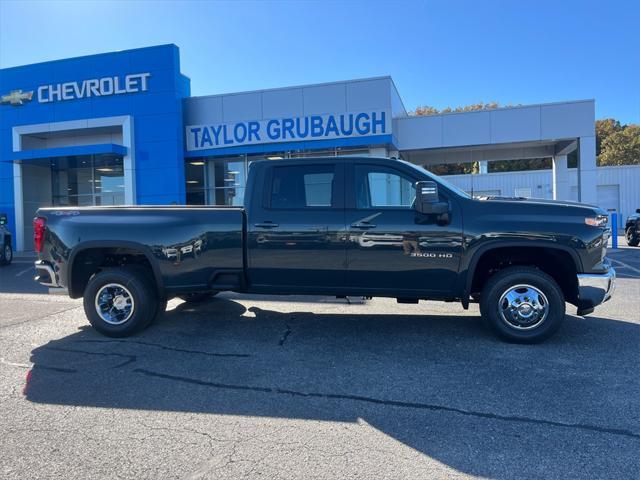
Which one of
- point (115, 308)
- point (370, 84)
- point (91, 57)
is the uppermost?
point (91, 57)

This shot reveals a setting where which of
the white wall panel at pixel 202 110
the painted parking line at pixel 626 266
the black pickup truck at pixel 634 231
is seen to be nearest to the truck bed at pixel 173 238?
the painted parking line at pixel 626 266

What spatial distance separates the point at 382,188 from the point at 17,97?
21256 mm

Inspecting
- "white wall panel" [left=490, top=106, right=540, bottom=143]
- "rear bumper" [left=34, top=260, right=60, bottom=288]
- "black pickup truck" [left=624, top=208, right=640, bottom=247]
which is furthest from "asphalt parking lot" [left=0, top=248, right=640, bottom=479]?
"black pickup truck" [left=624, top=208, right=640, bottom=247]

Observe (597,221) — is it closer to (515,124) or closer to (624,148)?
(515,124)

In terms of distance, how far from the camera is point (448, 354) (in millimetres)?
5094

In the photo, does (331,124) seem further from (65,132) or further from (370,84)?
(65,132)

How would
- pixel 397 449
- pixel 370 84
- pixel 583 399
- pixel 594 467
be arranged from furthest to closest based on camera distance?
pixel 370 84 < pixel 583 399 < pixel 397 449 < pixel 594 467

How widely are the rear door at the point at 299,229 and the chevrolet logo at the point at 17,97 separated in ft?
65.0

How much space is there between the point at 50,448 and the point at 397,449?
2.29 metres

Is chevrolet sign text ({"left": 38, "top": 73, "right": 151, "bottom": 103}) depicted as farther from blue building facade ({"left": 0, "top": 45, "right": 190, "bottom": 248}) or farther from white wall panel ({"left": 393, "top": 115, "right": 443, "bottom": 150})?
white wall panel ({"left": 393, "top": 115, "right": 443, "bottom": 150})

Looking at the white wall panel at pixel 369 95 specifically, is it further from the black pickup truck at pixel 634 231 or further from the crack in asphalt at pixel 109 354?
the crack in asphalt at pixel 109 354

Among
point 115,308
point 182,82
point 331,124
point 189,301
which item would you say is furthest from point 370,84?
point 115,308

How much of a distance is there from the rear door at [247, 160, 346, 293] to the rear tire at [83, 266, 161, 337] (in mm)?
1336

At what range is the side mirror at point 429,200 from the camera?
5062 mm
